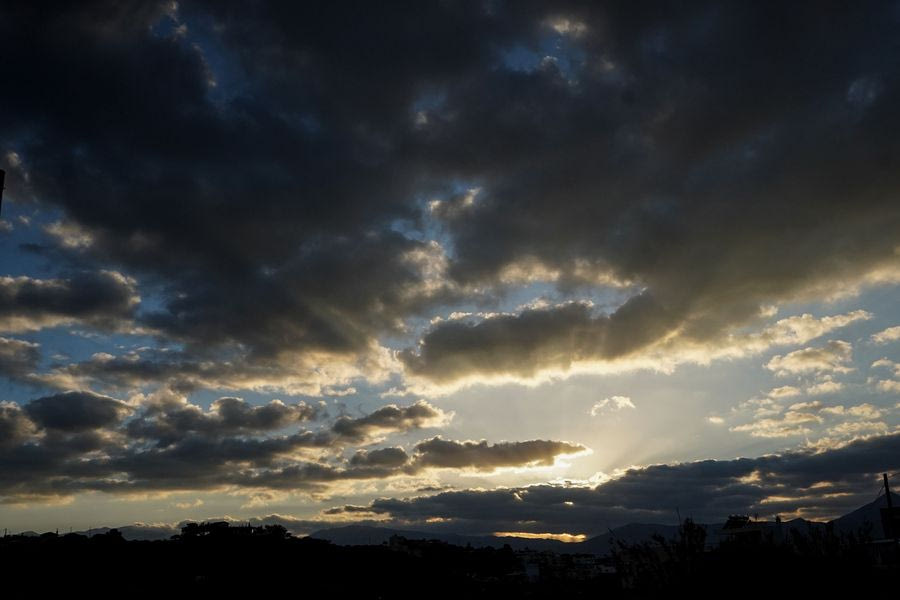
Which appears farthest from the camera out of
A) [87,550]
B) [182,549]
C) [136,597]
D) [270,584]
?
[182,549]

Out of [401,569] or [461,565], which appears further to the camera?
[461,565]

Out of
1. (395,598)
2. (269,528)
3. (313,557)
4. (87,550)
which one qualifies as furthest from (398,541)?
(395,598)

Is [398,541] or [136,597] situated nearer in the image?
[136,597]

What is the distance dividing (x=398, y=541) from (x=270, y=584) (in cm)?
10069

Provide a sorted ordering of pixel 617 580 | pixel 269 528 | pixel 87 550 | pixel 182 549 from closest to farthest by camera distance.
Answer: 1. pixel 617 580
2. pixel 87 550
3. pixel 182 549
4. pixel 269 528

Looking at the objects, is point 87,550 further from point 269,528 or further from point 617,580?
point 617,580

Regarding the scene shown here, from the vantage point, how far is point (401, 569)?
9925 centimetres

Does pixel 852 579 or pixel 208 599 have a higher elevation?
pixel 852 579

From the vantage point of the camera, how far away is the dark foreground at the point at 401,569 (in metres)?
15.4

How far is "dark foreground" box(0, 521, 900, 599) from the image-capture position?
15445mm

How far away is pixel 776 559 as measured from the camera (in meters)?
16.4

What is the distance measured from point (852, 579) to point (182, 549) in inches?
3977

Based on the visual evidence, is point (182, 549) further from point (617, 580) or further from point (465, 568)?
point (617, 580)

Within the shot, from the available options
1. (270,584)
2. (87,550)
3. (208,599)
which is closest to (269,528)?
(87,550)
